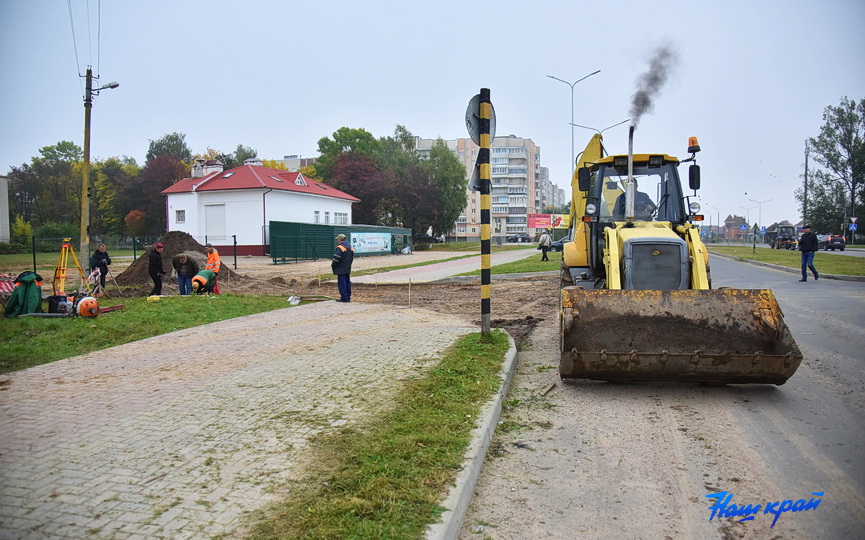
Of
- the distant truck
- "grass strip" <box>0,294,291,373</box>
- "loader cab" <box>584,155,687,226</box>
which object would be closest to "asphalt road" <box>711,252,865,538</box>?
"loader cab" <box>584,155,687,226</box>

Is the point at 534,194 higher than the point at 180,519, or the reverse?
the point at 534,194

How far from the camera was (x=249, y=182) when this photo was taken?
150ft

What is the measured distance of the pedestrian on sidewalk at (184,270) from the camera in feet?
53.1

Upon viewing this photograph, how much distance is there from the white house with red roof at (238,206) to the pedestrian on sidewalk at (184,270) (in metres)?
28.9

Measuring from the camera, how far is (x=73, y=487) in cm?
358

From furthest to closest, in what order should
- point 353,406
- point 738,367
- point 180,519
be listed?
1. point 738,367
2. point 353,406
3. point 180,519

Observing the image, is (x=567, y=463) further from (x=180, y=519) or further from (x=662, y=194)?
(x=662, y=194)

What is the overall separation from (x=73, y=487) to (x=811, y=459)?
5053 mm

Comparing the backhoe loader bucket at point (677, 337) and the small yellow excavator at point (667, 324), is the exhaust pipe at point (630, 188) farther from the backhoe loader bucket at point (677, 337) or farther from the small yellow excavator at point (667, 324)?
the backhoe loader bucket at point (677, 337)

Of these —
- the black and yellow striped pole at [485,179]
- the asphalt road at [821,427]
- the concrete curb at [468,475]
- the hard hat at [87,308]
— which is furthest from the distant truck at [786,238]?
the concrete curb at [468,475]

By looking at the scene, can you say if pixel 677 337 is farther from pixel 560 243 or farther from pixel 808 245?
pixel 560 243

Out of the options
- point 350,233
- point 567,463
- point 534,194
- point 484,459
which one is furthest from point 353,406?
point 534,194

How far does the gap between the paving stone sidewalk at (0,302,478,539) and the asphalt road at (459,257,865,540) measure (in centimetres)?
142

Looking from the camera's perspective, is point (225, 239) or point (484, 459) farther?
point (225, 239)
